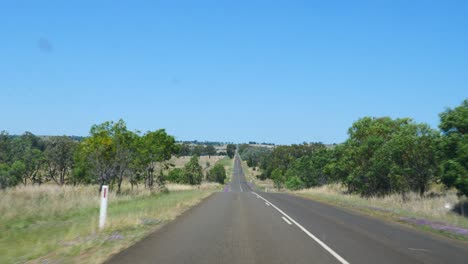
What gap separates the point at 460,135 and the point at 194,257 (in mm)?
20281

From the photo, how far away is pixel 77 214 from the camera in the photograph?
20.9 meters

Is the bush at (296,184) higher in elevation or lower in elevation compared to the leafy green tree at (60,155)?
lower

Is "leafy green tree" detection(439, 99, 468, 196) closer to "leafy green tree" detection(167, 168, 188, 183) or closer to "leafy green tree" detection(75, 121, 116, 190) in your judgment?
"leafy green tree" detection(75, 121, 116, 190)

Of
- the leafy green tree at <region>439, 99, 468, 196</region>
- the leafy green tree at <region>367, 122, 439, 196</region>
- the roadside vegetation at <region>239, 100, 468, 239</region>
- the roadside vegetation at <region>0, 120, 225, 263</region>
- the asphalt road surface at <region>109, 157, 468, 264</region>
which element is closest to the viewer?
the asphalt road surface at <region>109, 157, 468, 264</region>

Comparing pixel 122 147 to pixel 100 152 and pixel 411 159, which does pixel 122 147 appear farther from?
pixel 411 159

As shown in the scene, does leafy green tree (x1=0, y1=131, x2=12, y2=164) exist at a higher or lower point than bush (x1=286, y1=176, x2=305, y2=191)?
higher

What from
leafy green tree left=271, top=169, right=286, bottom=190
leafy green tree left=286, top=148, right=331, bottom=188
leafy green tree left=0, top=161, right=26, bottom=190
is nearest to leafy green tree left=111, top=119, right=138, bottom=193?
leafy green tree left=0, top=161, right=26, bottom=190

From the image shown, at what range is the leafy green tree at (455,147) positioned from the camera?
2323 centimetres

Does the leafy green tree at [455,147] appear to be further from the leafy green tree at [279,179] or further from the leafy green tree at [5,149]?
the leafy green tree at [279,179]

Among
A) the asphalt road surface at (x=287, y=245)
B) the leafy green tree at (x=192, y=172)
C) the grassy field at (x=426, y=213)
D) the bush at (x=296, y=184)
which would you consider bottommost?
the asphalt road surface at (x=287, y=245)

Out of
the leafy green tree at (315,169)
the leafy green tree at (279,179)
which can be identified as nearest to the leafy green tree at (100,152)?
the leafy green tree at (315,169)

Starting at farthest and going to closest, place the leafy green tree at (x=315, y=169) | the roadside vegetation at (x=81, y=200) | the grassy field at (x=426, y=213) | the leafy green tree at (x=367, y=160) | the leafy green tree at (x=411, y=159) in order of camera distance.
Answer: the leafy green tree at (x=315, y=169)
the leafy green tree at (x=367, y=160)
the leafy green tree at (x=411, y=159)
the grassy field at (x=426, y=213)
the roadside vegetation at (x=81, y=200)

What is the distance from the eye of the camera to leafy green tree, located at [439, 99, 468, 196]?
23.2 metres

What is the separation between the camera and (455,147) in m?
24.6
